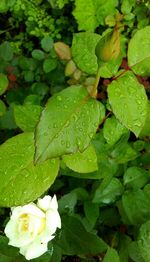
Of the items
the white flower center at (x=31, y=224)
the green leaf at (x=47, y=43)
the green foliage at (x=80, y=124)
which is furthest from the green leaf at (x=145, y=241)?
the green leaf at (x=47, y=43)

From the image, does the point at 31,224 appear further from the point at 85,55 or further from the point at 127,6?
the point at 127,6

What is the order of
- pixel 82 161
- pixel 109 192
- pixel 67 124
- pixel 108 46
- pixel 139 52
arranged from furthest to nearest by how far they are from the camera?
pixel 109 192
pixel 82 161
pixel 139 52
pixel 67 124
pixel 108 46

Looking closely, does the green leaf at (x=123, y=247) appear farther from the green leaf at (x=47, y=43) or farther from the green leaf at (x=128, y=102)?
the green leaf at (x=47, y=43)

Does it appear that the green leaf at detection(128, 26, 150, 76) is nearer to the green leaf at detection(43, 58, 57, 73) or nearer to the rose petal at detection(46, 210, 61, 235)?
the rose petal at detection(46, 210, 61, 235)

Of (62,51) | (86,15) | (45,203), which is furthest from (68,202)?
(86,15)

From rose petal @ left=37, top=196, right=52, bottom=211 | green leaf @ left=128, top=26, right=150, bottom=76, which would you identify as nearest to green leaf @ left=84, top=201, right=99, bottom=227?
rose petal @ left=37, top=196, right=52, bottom=211

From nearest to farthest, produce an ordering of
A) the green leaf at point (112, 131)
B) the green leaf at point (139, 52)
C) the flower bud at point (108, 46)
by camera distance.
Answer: the flower bud at point (108, 46)
the green leaf at point (139, 52)
the green leaf at point (112, 131)

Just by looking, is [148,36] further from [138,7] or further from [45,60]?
[138,7]
